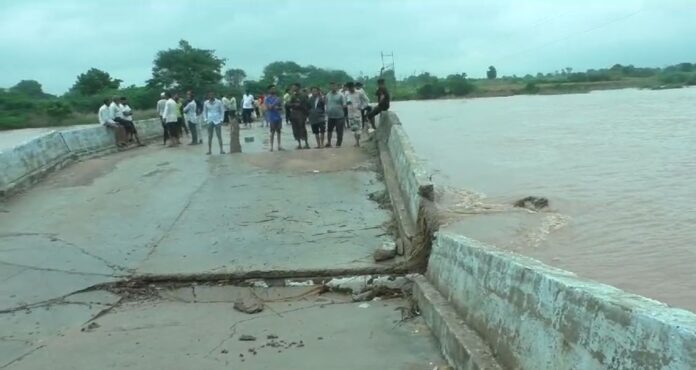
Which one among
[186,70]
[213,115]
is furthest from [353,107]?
[186,70]

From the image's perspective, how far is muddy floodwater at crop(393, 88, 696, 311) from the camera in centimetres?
1064

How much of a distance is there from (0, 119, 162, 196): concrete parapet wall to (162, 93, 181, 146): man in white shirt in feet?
4.96

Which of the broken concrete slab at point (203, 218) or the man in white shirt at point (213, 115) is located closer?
the broken concrete slab at point (203, 218)

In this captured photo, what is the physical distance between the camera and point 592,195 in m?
16.8

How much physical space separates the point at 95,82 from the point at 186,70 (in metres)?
9.88

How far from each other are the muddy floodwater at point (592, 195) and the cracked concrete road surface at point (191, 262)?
2.11 meters

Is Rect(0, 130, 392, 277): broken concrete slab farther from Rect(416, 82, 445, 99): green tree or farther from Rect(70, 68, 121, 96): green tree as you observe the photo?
Rect(416, 82, 445, 99): green tree

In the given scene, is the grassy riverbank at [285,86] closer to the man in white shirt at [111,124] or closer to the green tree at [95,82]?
the green tree at [95,82]

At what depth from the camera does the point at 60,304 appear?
718 cm

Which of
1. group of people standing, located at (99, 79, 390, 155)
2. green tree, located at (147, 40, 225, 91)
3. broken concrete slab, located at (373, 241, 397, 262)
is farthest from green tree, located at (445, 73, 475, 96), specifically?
broken concrete slab, located at (373, 241, 397, 262)

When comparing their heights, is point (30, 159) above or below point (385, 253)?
above

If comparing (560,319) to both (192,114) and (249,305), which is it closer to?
(249,305)

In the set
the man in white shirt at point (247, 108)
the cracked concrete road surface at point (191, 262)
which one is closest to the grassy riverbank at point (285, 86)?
the man in white shirt at point (247, 108)

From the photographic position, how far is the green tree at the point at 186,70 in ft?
186
